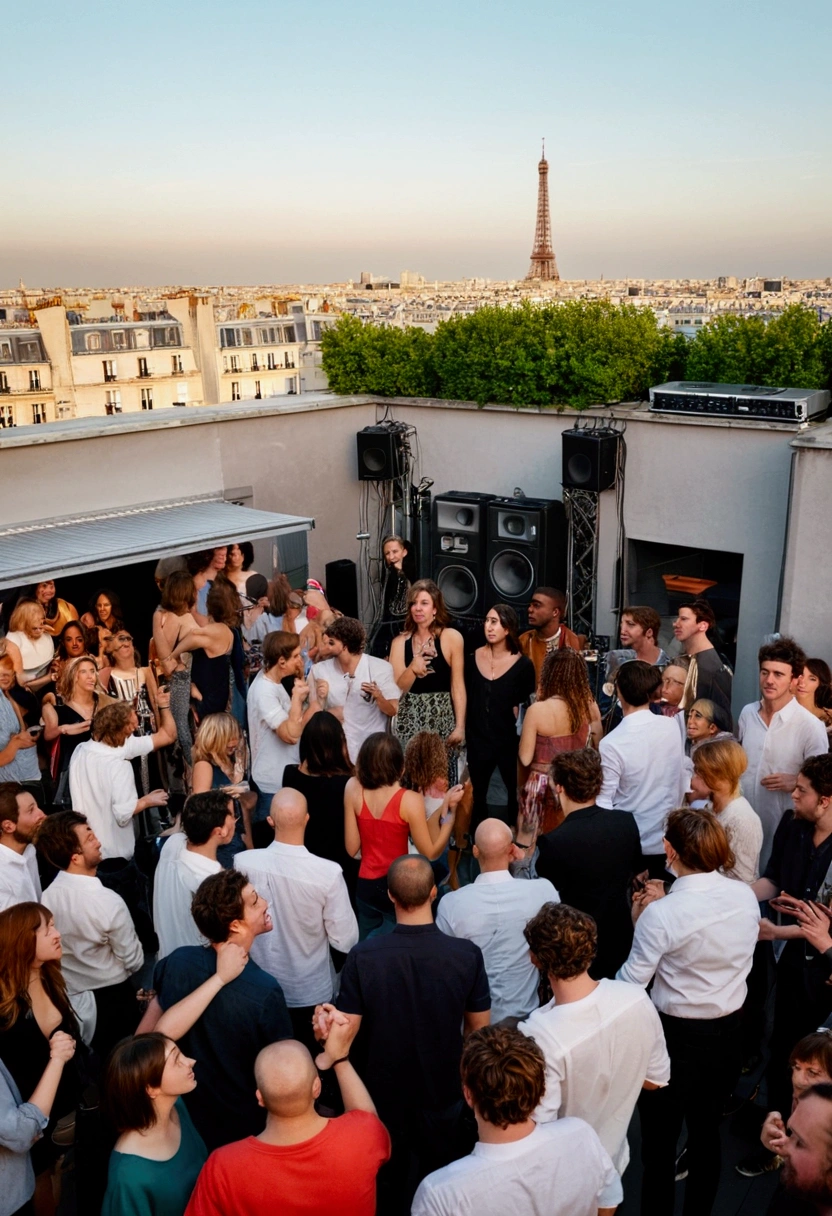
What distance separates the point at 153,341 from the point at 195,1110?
69.9m

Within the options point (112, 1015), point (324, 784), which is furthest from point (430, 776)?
point (112, 1015)

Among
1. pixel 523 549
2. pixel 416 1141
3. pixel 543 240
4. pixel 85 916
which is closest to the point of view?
pixel 416 1141

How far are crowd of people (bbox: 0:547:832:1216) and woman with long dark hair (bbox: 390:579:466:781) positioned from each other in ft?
0.06

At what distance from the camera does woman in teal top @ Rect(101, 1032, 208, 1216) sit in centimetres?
200

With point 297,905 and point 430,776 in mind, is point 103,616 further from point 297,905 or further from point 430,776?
point 297,905

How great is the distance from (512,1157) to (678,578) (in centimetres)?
606

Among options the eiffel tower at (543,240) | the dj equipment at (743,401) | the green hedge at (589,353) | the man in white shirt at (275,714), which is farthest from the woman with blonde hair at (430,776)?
the eiffel tower at (543,240)

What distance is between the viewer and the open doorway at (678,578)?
723 cm

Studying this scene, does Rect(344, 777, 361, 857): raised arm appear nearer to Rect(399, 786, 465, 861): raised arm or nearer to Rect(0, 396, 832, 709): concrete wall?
Rect(399, 786, 465, 861): raised arm

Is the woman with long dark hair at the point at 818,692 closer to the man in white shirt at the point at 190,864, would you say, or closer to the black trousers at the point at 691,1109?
the black trousers at the point at 691,1109

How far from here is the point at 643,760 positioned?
3641mm

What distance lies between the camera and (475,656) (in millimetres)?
4699

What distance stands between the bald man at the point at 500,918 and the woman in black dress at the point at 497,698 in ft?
5.81

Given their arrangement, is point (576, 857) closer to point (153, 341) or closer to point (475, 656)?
point (475, 656)
